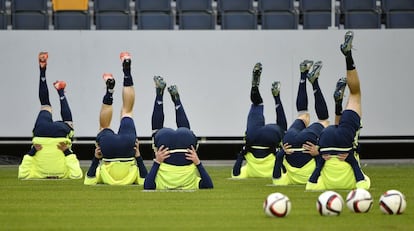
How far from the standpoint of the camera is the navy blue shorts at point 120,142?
1962cm

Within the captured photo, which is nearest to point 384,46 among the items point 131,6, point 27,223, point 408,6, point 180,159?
point 408,6

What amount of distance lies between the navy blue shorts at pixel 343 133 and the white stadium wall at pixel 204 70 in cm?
1352

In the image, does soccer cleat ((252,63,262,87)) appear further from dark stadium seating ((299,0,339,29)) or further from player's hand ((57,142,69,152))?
dark stadium seating ((299,0,339,29))

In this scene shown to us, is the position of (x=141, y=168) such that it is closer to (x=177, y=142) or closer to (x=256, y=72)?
(x=177, y=142)

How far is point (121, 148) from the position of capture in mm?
19703

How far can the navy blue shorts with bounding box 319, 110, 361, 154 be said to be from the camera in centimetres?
1756

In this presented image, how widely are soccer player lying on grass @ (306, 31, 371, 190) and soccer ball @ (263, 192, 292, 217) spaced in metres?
4.21

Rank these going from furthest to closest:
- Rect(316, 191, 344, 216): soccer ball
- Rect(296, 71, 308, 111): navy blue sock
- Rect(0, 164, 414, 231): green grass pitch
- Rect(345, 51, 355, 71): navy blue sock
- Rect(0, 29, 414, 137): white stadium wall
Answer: Rect(0, 29, 414, 137): white stadium wall
Rect(296, 71, 308, 111): navy blue sock
Rect(345, 51, 355, 71): navy blue sock
Rect(316, 191, 344, 216): soccer ball
Rect(0, 164, 414, 231): green grass pitch

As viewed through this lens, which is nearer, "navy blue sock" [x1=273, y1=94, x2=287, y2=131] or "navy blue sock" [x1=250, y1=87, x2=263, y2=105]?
"navy blue sock" [x1=250, y1=87, x2=263, y2=105]

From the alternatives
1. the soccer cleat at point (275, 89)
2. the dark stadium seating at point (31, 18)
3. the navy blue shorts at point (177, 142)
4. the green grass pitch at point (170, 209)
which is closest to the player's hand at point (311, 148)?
the green grass pitch at point (170, 209)

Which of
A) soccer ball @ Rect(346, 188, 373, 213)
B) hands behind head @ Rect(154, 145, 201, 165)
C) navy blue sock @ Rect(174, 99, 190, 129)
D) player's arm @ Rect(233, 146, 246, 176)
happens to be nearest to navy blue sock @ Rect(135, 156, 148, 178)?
navy blue sock @ Rect(174, 99, 190, 129)

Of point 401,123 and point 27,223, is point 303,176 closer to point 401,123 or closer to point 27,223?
point 27,223

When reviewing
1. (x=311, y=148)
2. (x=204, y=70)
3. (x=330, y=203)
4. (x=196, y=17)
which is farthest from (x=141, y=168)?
(x=196, y=17)

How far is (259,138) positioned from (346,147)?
5.20m
